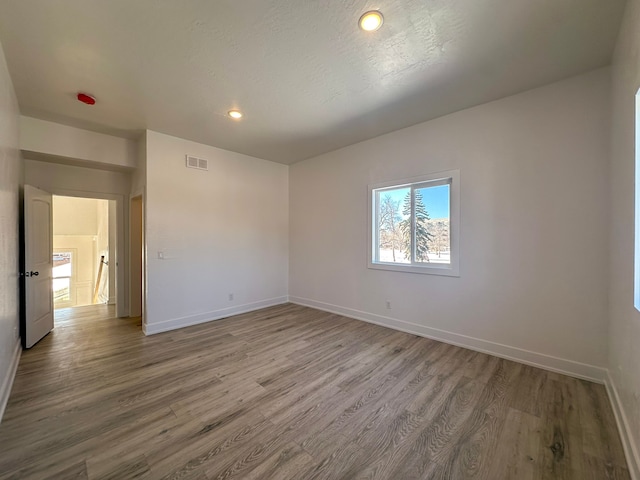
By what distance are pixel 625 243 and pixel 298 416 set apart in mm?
2680

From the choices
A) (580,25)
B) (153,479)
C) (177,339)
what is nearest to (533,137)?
(580,25)

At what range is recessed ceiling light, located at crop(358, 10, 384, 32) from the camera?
1.76 metres

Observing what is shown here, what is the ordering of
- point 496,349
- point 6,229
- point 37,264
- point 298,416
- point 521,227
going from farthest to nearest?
point 37,264 < point 496,349 < point 521,227 < point 6,229 < point 298,416

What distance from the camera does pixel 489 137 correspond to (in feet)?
9.57

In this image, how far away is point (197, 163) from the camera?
13.4ft

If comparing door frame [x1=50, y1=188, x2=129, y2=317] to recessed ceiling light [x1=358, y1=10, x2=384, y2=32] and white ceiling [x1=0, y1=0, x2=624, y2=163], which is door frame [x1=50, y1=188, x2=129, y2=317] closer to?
white ceiling [x1=0, y1=0, x2=624, y2=163]

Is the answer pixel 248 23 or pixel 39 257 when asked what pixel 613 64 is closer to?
pixel 248 23

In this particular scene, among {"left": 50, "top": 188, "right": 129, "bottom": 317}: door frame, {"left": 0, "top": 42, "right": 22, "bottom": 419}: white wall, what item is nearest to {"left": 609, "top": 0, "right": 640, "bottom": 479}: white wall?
{"left": 0, "top": 42, "right": 22, "bottom": 419}: white wall

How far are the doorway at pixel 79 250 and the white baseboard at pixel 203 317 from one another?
4.82 m

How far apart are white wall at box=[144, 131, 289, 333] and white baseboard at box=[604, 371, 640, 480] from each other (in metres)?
4.47

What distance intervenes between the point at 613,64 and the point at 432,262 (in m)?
2.40

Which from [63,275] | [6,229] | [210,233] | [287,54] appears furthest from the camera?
[63,275]

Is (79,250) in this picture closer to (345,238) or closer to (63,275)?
(63,275)

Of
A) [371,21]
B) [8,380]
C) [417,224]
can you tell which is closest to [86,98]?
[8,380]
